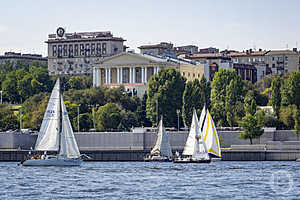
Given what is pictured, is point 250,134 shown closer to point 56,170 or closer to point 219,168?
point 219,168

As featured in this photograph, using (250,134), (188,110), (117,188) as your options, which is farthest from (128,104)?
(117,188)

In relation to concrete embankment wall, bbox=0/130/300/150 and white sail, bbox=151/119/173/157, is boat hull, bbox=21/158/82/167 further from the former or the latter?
concrete embankment wall, bbox=0/130/300/150

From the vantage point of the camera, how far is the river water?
65.4 meters

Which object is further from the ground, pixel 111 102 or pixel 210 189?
pixel 111 102

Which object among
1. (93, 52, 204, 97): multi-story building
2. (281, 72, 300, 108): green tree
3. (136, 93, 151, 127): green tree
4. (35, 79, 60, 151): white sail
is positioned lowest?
(35, 79, 60, 151): white sail

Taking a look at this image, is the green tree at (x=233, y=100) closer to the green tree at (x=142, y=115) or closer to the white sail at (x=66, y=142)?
the green tree at (x=142, y=115)

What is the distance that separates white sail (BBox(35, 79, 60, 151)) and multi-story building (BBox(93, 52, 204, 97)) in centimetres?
9003

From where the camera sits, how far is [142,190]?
68750 mm

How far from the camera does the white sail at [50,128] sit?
316ft

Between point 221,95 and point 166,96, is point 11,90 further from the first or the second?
point 221,95

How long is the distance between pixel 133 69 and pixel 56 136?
9802 centimetres

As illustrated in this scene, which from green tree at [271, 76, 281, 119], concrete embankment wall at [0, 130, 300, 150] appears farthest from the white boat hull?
green tree at [271, 76, 281, 119]

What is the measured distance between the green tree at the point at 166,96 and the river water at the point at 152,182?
161 feet

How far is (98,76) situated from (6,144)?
211 feet
